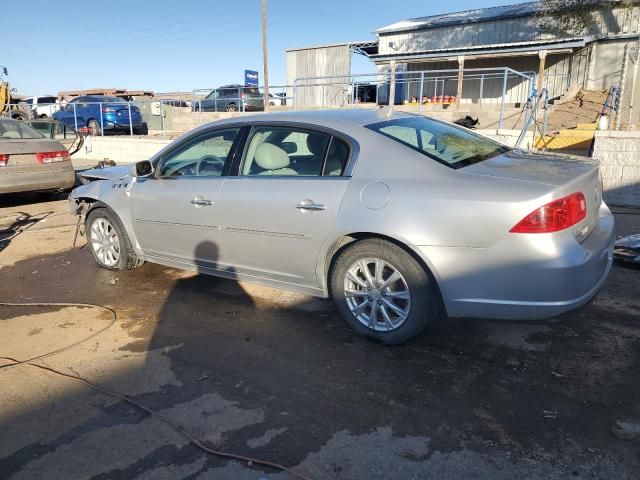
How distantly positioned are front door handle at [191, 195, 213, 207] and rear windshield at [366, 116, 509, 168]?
1.43 metres

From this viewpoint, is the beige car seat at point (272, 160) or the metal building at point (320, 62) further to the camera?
the metal building at point (320, 62)

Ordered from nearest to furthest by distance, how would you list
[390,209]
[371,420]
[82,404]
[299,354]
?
[371,420], [82,404], [390,209], [299,354]

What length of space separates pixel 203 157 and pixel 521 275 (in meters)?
2.82

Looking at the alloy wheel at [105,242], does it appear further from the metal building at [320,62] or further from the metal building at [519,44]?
the metal building at [320,62]

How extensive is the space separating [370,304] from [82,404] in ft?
6.13

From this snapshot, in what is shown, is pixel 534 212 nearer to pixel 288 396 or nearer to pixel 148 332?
pixel 288 396

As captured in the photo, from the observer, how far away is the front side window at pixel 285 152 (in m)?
3.77

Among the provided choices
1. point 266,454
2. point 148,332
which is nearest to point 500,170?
point 266,454

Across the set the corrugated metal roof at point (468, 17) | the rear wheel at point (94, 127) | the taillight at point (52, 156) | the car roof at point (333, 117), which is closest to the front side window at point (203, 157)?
the car roof at point (333, 117)

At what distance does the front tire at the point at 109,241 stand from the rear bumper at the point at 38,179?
3958 mm

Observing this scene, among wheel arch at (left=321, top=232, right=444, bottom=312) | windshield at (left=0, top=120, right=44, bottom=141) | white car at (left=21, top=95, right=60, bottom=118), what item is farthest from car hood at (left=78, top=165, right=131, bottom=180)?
white car at (left=21, top=95, right=60, bottom=118)

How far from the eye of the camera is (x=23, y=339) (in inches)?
151

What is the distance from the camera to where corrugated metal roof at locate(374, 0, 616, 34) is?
73.0 ft

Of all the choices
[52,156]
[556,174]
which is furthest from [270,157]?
[52,156]
